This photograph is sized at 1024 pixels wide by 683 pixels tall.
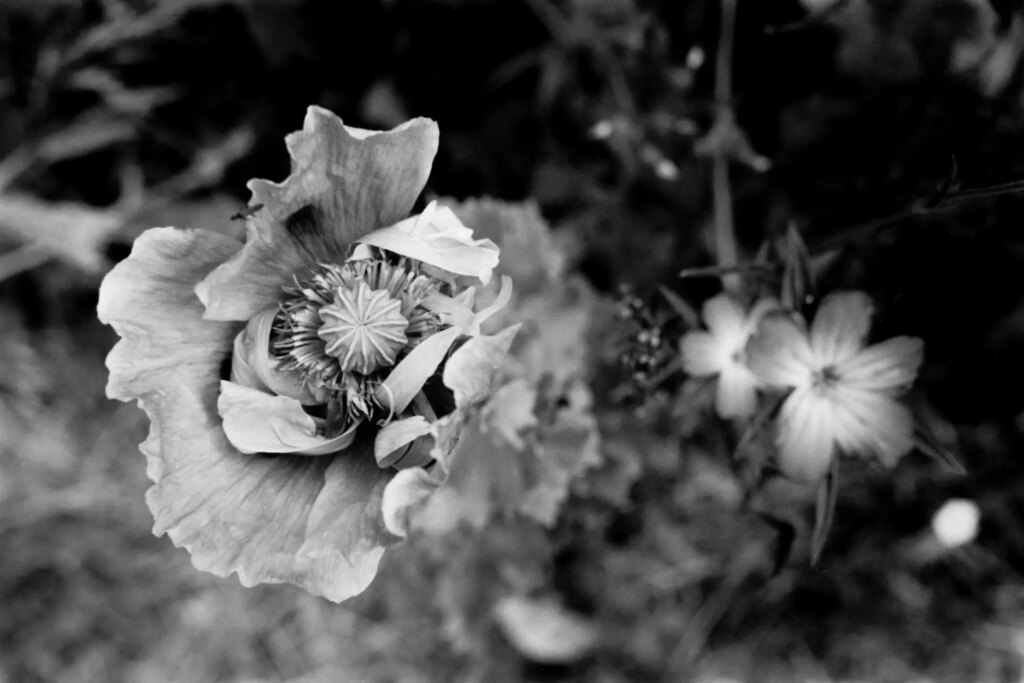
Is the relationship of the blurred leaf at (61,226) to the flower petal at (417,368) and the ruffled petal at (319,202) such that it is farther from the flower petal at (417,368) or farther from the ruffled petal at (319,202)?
the flower petal at (417,368)

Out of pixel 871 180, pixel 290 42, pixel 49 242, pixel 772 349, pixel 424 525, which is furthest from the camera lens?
pixel 49 242

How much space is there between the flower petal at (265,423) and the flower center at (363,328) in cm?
10

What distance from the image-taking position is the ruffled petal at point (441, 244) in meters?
1.10

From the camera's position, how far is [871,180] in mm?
1798

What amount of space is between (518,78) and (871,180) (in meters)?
0.85

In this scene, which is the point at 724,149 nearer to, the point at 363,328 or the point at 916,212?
the point at 916,212

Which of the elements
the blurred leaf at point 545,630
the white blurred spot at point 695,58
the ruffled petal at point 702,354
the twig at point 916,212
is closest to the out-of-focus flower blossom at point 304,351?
the ruffled petal at point 702,354

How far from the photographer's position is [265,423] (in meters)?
1.13

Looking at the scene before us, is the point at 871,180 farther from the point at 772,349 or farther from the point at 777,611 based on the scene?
the point at 777,611

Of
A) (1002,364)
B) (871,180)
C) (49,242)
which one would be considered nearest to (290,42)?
(49,242)

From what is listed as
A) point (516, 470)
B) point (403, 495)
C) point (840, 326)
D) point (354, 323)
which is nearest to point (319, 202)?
point (354, 323)

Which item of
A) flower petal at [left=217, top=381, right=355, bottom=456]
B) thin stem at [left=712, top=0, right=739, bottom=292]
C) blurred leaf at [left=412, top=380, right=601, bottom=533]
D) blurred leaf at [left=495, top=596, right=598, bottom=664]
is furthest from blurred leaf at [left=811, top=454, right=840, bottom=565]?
blurred leaf at [left=495, top=596, right=598, bottom=664]

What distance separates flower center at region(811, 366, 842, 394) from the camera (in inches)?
57.2

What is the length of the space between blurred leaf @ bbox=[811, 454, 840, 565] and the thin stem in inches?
19.4
